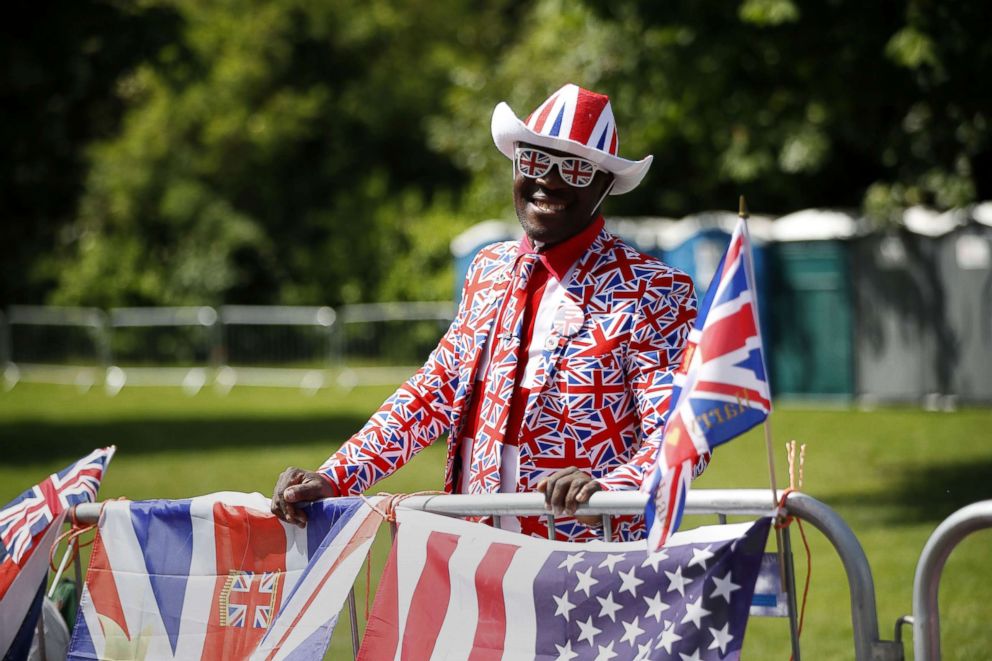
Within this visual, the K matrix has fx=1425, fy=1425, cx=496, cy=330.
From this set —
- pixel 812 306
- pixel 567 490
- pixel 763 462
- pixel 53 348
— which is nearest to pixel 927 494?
pixel 763 462

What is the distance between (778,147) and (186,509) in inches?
623

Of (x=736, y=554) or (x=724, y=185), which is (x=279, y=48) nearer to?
(x=724, y=185)

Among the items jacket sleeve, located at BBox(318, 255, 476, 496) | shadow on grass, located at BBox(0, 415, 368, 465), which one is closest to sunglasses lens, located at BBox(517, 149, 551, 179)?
jacket sleeve, located at BBox(318, 255, 476, 496)

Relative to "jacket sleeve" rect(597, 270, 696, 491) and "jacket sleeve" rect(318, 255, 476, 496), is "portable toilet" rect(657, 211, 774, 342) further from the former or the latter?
"jacket sleeve" rect(597, 270, 696, 491)

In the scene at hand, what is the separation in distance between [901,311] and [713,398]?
53.8 ft

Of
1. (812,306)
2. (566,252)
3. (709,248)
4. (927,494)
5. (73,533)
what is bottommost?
(927,494)

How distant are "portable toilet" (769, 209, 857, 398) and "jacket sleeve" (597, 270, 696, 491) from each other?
16108mm

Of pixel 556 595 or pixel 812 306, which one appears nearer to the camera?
pixel 556 595

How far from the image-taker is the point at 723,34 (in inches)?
471

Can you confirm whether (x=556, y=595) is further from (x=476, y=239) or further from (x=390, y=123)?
(x=390, y=123)

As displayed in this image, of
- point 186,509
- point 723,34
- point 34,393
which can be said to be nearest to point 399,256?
point 34,393

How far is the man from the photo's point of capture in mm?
3607

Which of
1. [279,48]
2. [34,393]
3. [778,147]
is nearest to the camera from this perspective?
[778,147]

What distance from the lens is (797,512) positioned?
3.16 meters
